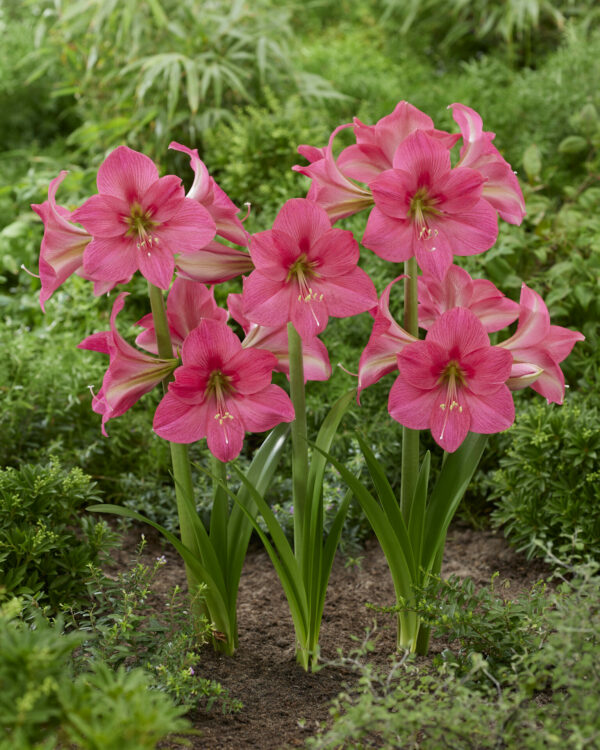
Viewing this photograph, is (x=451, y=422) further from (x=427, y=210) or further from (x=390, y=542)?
(x=427, y=210)

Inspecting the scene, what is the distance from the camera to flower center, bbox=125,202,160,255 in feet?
4.85

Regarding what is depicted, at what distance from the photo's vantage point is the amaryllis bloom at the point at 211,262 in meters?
1.57

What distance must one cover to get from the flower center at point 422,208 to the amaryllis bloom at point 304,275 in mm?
127

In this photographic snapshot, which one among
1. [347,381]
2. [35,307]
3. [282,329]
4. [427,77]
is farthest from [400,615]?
[427,77]

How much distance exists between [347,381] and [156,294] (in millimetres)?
1335

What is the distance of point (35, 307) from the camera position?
3.46 meters

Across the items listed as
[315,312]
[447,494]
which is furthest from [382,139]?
[447,494]

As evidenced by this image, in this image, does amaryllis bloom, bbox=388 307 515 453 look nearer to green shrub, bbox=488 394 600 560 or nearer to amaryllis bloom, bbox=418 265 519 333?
amaryllis bloom, bbox=418 265 519 333

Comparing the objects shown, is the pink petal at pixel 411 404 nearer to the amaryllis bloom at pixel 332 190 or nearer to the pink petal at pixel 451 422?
the pink petal at pixel 451 422

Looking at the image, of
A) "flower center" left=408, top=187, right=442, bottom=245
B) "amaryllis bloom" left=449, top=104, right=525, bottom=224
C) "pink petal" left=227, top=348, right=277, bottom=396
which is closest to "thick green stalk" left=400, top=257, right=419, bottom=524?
"flower center" left=408, top=187, right=442, bottom=245

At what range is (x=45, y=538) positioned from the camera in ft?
5.94

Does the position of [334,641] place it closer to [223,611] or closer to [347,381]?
[223,611]

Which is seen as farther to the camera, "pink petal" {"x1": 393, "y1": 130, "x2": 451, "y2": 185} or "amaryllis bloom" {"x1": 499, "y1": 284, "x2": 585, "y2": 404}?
"amaryllis bloom" {"x1": 499, "y1": 284, "x2": 585, "y2": 404}

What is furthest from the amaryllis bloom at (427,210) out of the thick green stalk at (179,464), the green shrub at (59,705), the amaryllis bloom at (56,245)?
the green shrub at (59,705)
